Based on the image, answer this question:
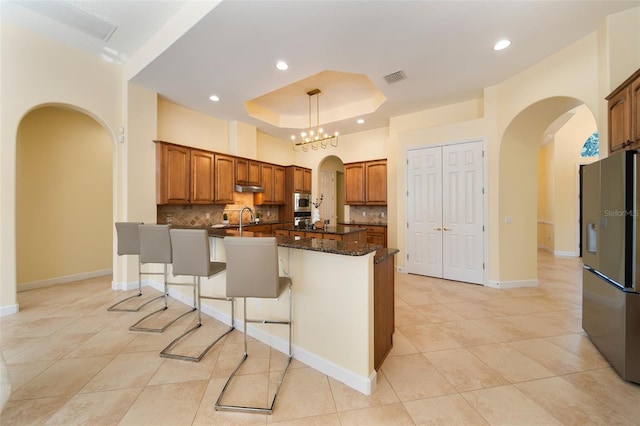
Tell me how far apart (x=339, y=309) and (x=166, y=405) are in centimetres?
136

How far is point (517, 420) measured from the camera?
153 centimetres

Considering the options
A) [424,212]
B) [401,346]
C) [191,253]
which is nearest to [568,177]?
[424,212]

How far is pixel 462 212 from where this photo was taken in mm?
4414

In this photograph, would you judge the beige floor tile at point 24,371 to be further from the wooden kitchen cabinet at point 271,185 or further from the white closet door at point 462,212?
the white closet door at point 462,212

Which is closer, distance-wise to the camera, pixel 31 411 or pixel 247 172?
pixel 31 411

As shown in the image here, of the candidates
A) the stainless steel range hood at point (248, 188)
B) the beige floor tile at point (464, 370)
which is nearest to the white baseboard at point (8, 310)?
the stainless steel range hood at point (248, 188)

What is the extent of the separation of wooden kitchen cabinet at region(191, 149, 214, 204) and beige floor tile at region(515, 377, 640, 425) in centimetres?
513

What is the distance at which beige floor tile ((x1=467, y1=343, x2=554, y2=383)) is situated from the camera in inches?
76.6

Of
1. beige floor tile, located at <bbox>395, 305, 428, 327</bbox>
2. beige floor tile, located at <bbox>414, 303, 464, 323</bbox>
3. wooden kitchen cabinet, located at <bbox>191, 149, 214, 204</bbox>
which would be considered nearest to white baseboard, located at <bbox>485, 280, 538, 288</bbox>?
beige floor tile, located at <bbox>414, 303, 464, 323</bbox>

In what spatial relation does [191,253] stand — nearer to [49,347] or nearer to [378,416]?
[49,347]

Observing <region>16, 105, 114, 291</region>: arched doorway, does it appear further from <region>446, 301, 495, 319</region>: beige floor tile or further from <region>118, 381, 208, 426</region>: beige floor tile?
<region>446, 301, 495, 319</region>: beige floor tile

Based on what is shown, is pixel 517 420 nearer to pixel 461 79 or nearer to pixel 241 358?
pixel 241 358

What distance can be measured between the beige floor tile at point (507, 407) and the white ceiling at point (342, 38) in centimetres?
346

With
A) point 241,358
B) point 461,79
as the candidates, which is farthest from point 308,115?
point 241,358
